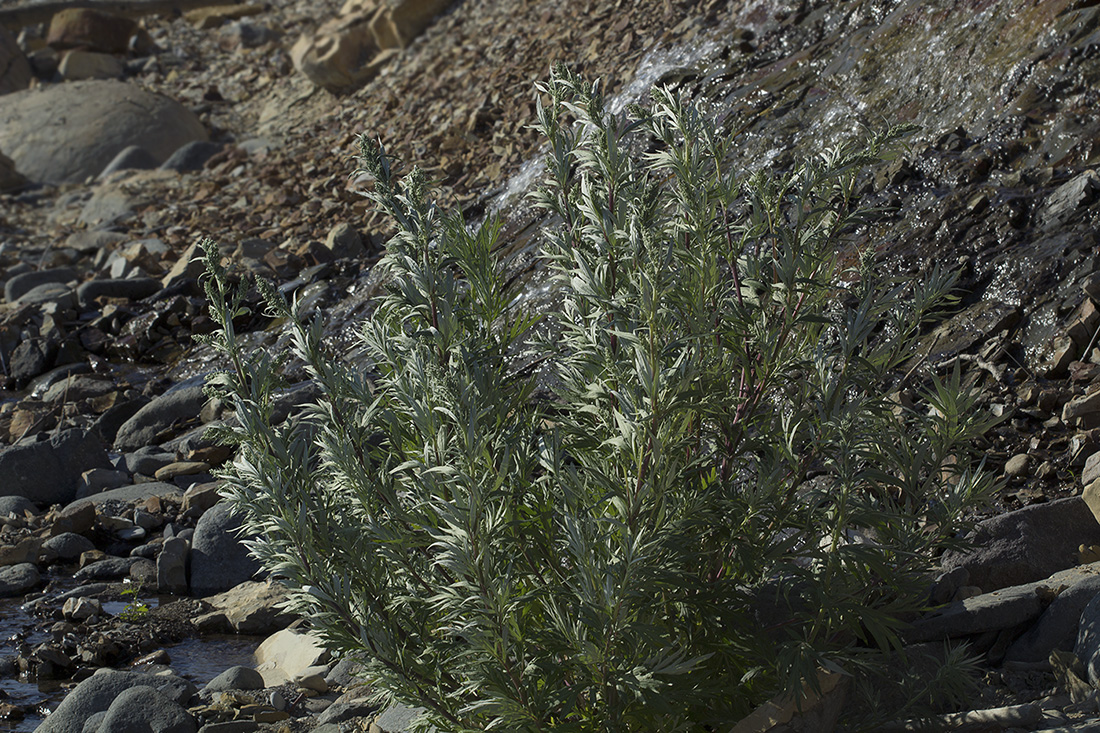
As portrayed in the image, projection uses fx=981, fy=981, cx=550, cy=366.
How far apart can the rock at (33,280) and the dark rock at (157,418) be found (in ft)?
13.0

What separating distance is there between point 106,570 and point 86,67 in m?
14.5

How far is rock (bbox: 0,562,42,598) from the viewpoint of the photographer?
217 inches

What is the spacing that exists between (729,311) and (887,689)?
1261mm

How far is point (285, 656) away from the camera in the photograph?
4.55 m

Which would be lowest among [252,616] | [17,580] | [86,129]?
[252,616]

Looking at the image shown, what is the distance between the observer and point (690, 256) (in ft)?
8.52

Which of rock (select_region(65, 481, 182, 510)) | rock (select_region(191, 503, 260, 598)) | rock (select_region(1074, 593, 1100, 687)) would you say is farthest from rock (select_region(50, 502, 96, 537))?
rock (select_region(1074, 593, 1100, 687))

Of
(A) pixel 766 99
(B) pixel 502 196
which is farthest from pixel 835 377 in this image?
(B) pixel 502 196

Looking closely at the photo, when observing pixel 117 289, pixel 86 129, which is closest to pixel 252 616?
pixel 117 289

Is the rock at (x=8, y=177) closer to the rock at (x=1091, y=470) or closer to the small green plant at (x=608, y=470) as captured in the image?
the small green plant at (x=608, y=470)

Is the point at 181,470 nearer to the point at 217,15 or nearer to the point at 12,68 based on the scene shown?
the point at 12,68

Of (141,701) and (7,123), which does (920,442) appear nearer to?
(141,701)

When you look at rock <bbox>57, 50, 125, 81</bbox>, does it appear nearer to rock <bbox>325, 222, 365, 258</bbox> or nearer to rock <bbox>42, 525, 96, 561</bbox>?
rock <bbox>325, 222, 365, 258</bbox>

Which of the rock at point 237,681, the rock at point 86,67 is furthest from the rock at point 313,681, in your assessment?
the rock at point 86,67
